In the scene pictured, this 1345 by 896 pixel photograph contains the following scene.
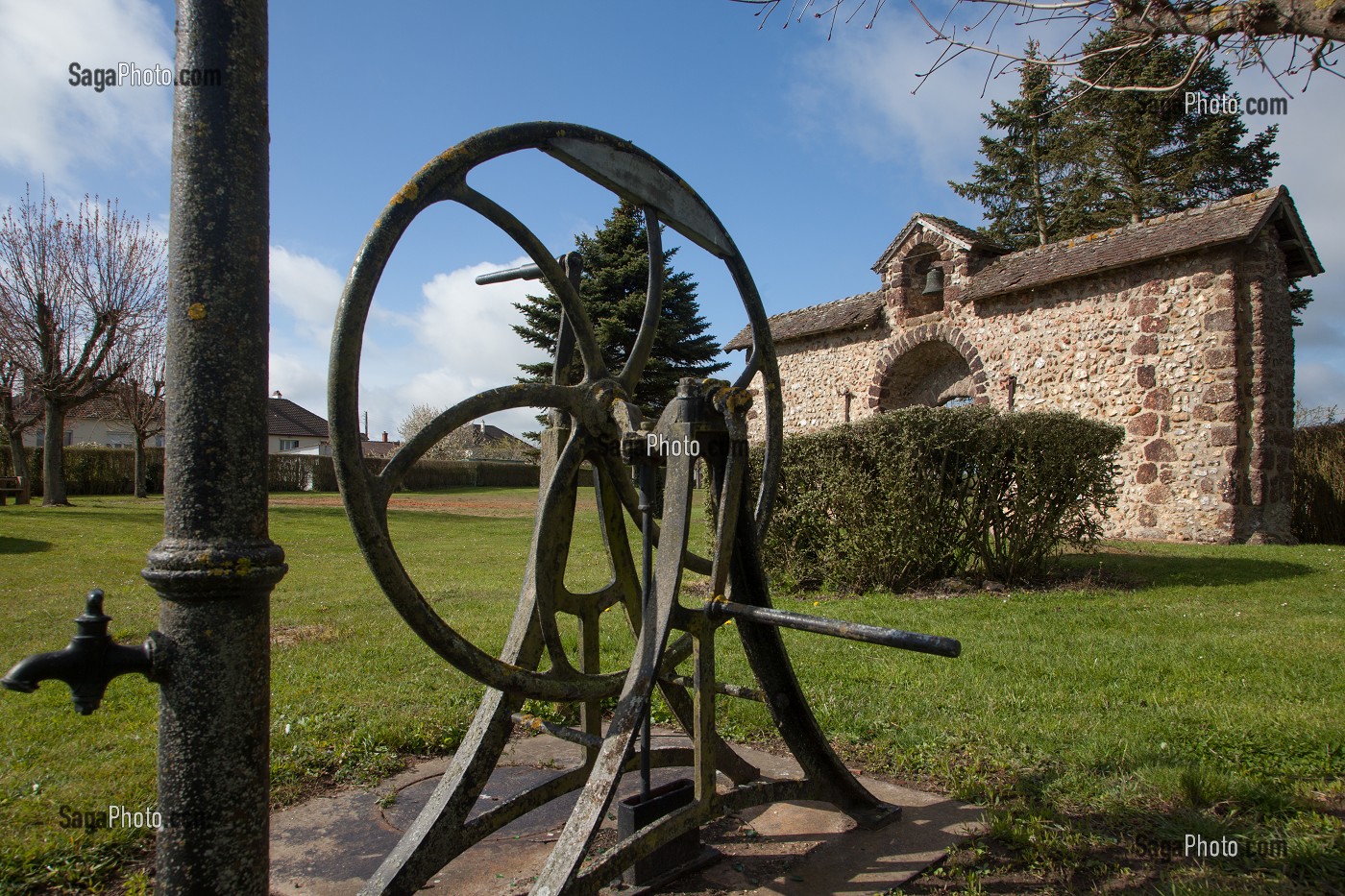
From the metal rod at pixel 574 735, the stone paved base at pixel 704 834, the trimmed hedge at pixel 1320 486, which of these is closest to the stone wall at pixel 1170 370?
the trimmed hedge at pixel 1320 486

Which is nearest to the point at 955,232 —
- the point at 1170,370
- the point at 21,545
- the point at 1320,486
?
the point at 1170,370

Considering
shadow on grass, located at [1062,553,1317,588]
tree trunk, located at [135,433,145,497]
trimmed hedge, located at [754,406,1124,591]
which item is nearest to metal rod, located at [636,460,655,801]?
trimmed hedge, located at [754,406,1124,591]

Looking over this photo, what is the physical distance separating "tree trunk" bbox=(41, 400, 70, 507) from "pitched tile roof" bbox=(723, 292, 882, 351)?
17.1 m

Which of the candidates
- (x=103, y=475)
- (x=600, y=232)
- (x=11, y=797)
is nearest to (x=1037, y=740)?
A: (x=11, y=797)

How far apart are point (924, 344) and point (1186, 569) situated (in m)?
7.61

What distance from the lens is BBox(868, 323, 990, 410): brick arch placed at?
51.3ft

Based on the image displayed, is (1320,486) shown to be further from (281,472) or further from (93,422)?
(93,422)

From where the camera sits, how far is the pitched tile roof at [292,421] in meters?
51.9

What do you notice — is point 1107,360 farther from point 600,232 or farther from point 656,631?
point 600,232

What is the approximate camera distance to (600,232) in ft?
85.7

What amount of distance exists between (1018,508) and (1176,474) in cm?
568

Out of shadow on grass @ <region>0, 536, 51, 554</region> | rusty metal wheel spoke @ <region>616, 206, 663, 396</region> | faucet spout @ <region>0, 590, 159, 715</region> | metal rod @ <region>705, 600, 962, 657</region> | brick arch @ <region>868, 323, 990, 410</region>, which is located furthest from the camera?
brick arch @ <region>868, 323, 990, 410</region>

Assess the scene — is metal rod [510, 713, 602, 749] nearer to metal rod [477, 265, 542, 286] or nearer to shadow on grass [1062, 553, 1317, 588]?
metal rod [477, 265, 542, 286]

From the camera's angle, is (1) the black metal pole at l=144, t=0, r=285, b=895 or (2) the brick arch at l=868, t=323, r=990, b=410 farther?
(2) the brick arch at l=868, t=323, r=990, b=410
